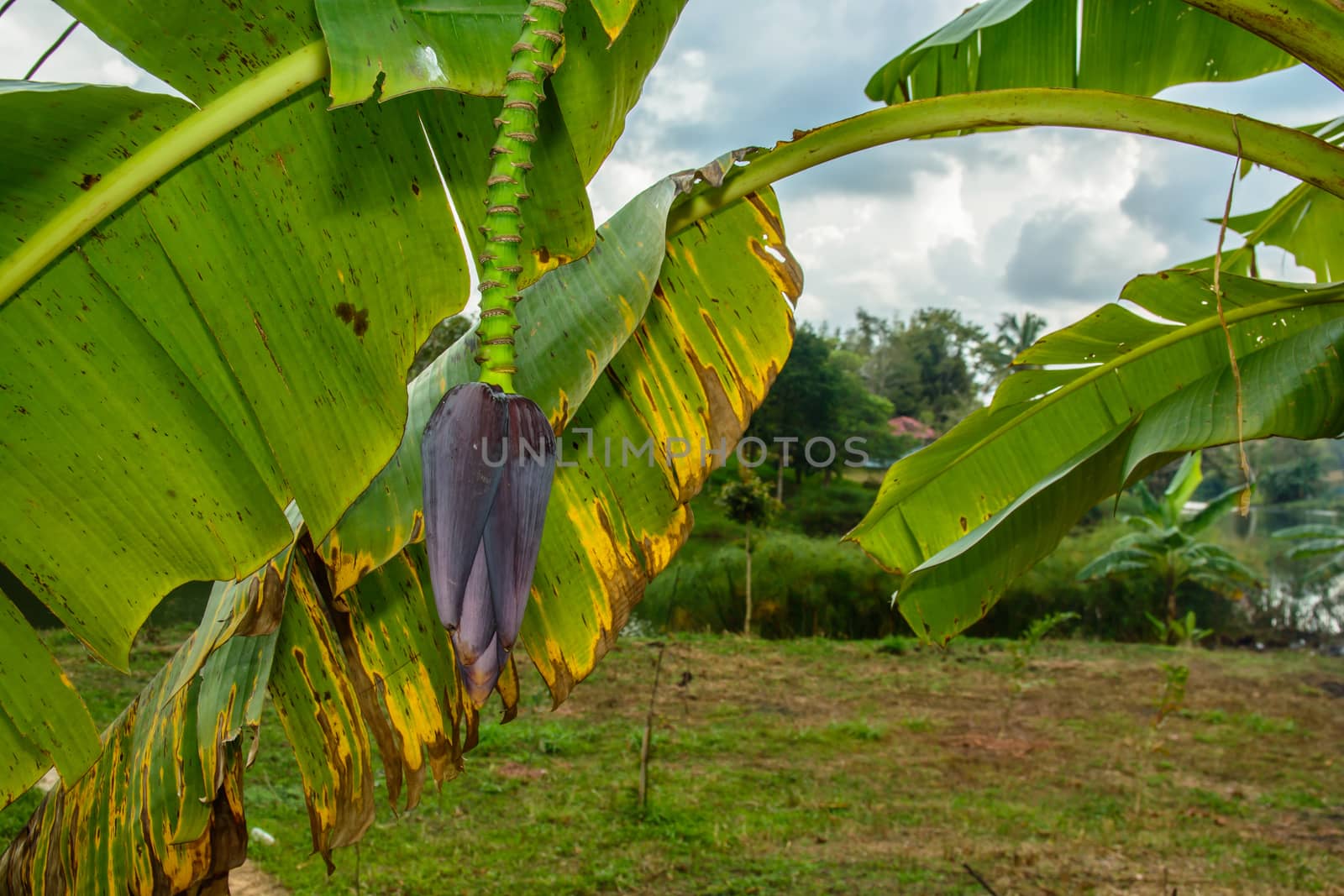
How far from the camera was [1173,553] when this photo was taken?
30.3 ft

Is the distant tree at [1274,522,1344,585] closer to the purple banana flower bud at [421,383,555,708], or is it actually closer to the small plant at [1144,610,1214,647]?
the small plant at [1144,610,1214,647]

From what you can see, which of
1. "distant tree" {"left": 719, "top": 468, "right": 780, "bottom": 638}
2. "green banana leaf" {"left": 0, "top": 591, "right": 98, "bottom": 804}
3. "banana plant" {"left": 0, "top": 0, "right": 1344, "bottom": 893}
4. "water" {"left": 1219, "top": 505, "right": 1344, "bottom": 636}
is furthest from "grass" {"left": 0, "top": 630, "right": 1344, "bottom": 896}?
"water" {"left": 1219, "top": 505, "right": 1344, "bottom": 636}

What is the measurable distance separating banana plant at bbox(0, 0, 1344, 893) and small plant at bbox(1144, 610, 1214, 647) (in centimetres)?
858

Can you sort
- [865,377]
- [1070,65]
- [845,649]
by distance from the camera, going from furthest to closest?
1. [865,377]
2. [845,649]
3. [1070,65]

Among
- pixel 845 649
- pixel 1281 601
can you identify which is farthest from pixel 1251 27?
pixel 1281 601

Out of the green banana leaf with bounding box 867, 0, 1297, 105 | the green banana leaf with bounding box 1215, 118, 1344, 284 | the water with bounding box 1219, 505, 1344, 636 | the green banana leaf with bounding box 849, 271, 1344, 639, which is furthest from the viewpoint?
the water with bounding box 1219, 505, 1344, 636

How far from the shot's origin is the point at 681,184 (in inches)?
37.0

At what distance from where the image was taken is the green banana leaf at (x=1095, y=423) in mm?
1243

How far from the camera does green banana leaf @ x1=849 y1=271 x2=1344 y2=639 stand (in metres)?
1.24

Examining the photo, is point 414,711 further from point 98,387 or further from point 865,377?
point 865,377

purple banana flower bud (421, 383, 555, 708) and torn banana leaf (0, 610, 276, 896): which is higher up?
purple banana flower bud (421, 383, 555, 708)

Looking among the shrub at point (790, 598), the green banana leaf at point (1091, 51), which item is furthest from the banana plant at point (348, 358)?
the shrub at point (790, 598)

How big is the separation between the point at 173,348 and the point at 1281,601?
12206mm

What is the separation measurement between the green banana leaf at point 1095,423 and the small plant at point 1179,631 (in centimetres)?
787
